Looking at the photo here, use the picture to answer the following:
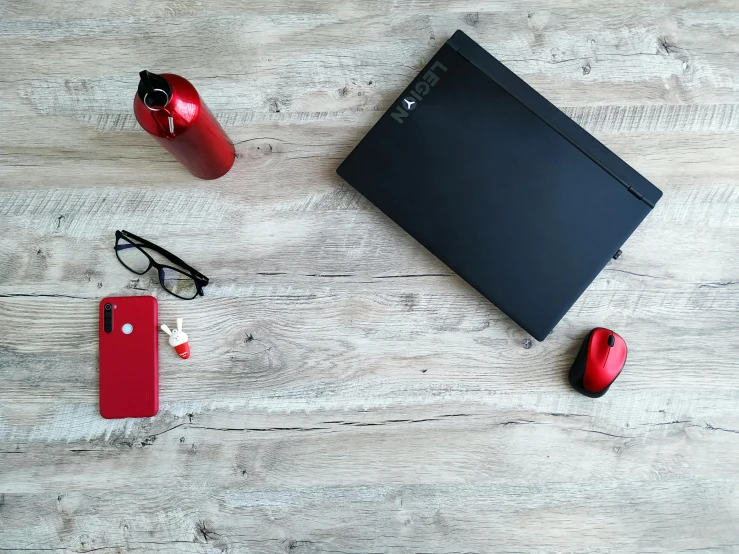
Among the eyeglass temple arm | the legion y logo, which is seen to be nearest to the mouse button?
the legion y logo

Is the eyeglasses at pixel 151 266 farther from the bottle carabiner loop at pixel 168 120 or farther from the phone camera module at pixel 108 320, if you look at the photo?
the bottle carabiner loop at pixel 168 120

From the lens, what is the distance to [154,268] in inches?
38.2

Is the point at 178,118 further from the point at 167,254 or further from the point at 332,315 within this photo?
the point at 332,315

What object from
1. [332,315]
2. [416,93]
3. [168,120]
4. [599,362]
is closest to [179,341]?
[332,315]

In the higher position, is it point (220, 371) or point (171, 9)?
point (171, 9)

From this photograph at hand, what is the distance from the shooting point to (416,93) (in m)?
0.94

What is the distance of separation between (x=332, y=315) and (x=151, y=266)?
0.33 meters

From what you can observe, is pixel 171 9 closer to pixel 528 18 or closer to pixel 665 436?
pixel 528 18

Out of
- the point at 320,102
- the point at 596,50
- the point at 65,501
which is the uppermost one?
the point at 596,50

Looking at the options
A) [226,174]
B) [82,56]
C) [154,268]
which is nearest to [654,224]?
[226,174]

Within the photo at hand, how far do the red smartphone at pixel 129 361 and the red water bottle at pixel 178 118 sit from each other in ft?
0.93

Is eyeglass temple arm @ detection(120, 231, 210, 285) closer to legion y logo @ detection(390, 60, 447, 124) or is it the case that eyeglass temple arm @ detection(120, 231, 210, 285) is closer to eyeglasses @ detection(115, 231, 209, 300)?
eyeglasses @ detection(115, 231, 209, 300)

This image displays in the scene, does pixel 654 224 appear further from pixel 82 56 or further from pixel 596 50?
pixel 82 56

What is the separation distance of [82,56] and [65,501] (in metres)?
0.81
